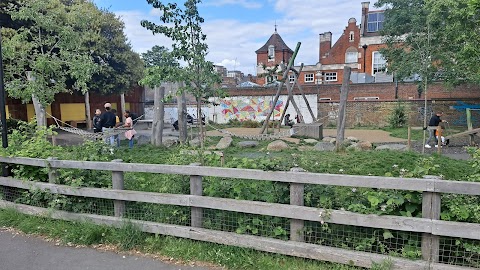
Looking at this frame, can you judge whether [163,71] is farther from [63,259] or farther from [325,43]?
[325,43]

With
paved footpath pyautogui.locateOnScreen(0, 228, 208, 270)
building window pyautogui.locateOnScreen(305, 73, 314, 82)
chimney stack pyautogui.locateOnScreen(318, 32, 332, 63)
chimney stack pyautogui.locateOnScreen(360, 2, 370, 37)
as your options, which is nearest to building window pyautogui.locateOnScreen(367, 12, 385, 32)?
chimney stack pyautogui.locateOnScreen(360, 2, 370, 37)

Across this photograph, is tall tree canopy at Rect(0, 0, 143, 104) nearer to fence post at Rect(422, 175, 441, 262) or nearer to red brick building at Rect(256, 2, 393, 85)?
fence post at Rect(422, 175, 441, 262)

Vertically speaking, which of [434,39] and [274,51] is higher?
[274,51]

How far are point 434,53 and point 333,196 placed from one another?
53.6 feet

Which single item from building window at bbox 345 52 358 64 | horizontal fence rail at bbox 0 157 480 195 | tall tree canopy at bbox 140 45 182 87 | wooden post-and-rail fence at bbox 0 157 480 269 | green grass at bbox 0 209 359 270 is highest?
building window at bbox 345 52 358 64

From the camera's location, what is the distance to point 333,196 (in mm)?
3672

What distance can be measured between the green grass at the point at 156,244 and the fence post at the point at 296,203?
23 centimetres

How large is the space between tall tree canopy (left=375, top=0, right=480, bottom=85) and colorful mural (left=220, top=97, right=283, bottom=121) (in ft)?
42.7

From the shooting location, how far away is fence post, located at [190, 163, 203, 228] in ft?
13.0

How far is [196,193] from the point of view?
156 inches

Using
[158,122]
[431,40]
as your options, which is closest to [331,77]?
[431,40]

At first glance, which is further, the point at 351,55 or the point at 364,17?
the point at 351,55

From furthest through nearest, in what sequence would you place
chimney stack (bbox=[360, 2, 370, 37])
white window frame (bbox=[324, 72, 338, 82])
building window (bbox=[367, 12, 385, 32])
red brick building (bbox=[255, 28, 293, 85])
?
red brick building (bbox=[255, 28, 293, 85]) < white window frame (bbox=[324, 72, 338, 82]) < chimney stack (bbox=[360, 2, 370, 37]) < building window (bbox=[367, 12, 385, 32])

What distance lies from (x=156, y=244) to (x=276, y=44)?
1996 inches
